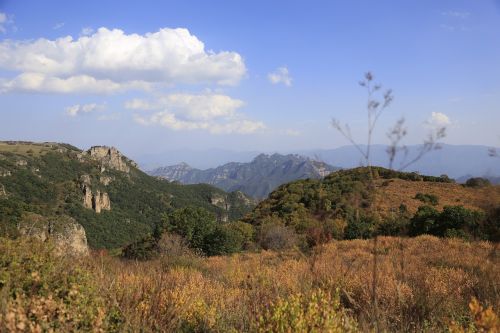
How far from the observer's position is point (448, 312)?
532cm

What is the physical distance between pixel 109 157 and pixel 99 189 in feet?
156

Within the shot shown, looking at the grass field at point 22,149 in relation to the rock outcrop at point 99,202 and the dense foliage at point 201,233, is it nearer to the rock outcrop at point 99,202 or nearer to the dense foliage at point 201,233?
the rock outcrop at point 99,202

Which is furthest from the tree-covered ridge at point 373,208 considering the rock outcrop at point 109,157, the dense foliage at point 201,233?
the rock outcrop at point 109,157

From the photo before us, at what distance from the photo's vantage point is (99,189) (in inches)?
4744

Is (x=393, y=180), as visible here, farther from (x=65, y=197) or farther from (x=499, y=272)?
(x=65, y=197)

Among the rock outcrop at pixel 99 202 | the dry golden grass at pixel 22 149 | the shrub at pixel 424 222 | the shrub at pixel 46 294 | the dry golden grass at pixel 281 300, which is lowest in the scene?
the rock outcrop at pixel 99 202

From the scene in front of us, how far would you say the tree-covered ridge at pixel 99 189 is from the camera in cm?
10156

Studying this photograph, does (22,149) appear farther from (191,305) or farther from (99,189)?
(191,305)

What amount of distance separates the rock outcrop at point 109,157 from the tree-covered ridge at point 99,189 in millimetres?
5003

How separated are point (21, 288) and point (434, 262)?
10520 mm

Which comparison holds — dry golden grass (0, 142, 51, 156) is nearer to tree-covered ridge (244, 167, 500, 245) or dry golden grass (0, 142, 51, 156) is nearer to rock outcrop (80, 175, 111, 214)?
rock outcrop (80, 175, 111, 214)

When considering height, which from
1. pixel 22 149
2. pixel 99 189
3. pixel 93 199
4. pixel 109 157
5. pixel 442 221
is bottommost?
pixel 93 199

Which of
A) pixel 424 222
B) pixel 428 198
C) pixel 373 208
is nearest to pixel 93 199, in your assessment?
pixel 428 198

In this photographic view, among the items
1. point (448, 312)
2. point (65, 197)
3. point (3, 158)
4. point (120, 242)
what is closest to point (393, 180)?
point (448, 312)
